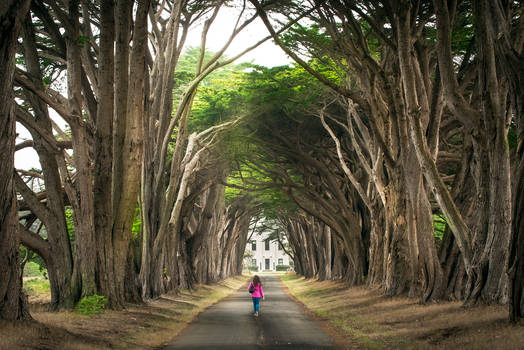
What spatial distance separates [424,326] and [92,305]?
7.28 metres

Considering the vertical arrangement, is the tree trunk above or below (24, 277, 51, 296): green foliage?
above

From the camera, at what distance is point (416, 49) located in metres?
18.0

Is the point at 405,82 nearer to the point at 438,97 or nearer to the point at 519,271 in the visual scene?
the point at 438,97

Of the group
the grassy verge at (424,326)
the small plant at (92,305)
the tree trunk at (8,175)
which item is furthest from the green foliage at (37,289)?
the tree trunk at (8,175)

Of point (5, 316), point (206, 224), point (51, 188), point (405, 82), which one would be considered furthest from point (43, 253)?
point (206, 224)

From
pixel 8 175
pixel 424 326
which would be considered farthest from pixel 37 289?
pixel 8 175

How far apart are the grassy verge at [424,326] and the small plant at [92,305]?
18.1 ft

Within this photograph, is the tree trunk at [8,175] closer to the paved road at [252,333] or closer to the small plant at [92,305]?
the paved road at [252,333]

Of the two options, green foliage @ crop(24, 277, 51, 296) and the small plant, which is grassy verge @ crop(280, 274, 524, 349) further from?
green foliage @ crop(24, 277, 51, 296)

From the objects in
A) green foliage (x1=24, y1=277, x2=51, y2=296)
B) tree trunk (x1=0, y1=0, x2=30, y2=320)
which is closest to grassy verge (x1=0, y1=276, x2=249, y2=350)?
tree trunk (x1=0, y1=0, x2=30, y2=320)

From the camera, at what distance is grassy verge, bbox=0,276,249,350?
8.84m

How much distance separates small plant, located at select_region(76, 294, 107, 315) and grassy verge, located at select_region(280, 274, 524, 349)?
5.51 metres

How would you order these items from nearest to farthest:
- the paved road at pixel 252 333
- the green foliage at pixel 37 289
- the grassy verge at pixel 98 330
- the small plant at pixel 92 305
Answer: the grassy verge at pixel 98 330 < the paved road at pixel 252 333 < the small plant at pixel 92 305 < the green foliage at pixel 37 289

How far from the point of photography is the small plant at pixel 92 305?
13.8 metres
